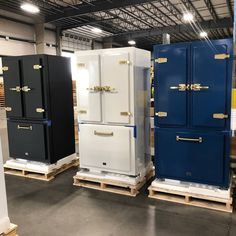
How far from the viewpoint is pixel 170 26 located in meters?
11.1

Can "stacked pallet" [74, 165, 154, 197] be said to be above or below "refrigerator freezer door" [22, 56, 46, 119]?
A: below

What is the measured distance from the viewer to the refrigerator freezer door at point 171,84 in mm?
3344

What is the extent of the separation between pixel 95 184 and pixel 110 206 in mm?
753

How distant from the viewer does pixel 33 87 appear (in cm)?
430

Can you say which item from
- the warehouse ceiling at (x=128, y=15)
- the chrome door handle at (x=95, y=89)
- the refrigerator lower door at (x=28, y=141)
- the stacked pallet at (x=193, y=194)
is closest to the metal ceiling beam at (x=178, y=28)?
the warehouse ceiling at (x=128, y=15)

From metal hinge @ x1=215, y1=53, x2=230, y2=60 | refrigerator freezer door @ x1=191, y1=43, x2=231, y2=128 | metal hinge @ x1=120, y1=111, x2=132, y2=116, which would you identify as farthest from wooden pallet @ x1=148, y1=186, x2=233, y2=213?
metal hinge @ x1=215, y1=53, x2=230, y2=60

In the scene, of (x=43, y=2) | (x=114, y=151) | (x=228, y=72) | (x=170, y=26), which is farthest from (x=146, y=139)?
(x=170, y=26)

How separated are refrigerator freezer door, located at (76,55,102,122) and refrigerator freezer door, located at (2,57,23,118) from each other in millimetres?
1193

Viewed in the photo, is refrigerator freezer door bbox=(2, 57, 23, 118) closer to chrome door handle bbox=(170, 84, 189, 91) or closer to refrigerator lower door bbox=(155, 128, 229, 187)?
refrigerator lower door bbox=(155, 128, 229, 187)

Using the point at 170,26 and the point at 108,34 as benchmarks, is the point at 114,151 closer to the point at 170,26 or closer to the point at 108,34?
the point at 170,26

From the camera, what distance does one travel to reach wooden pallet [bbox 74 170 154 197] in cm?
377

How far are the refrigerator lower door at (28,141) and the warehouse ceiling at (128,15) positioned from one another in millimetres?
4763

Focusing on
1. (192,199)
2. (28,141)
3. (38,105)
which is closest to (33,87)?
(38,105)

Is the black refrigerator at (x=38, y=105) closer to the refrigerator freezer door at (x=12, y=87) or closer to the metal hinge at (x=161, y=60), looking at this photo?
the refrigerator freezer door at (x=12, y=87)
